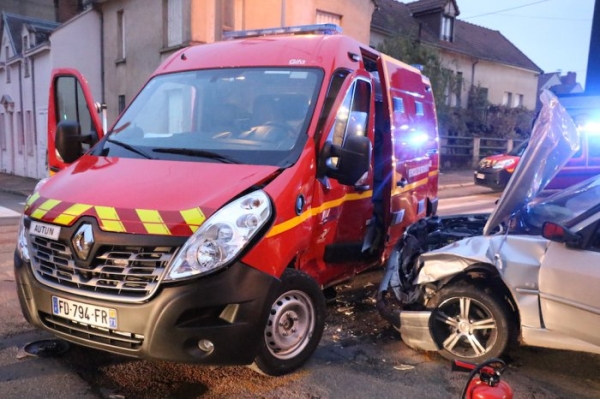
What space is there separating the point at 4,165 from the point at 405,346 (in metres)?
25.9

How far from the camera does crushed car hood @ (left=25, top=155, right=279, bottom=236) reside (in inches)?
122

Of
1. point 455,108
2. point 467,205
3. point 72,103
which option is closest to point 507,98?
point 455,108

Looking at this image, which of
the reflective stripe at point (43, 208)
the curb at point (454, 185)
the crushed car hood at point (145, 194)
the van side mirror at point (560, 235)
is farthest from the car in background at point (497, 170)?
the reflective stripe at point (43, 208)

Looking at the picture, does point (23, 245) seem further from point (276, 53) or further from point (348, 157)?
point (276, 53)

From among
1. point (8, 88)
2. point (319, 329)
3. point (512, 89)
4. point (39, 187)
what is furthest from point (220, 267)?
point (512, 89)

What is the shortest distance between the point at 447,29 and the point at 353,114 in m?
27.8

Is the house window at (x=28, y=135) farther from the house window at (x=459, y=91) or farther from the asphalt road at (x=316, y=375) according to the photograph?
the house window at (x=459, y=91)

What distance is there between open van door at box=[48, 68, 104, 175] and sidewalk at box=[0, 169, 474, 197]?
38.8ft

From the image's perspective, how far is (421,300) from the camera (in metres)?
4.18

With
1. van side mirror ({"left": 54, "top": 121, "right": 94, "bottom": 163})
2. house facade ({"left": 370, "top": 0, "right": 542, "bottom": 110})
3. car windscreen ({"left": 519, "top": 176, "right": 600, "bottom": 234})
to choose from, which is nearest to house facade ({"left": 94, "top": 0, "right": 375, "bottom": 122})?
house facade ({"left": 370, "top": 0, "right": 542, "bottom": 110})

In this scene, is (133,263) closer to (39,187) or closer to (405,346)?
(39,187)

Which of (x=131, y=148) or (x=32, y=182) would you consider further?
(x=32, y=182)

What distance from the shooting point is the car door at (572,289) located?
3.47m

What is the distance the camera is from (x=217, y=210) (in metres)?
3.13
